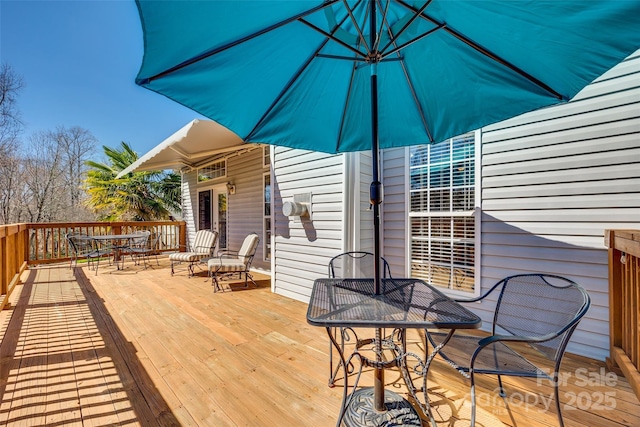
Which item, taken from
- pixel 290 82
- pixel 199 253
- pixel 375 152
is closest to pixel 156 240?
pixel 199 253

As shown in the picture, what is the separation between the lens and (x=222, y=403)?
1.78 m

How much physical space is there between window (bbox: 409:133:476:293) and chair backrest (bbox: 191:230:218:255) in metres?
4.35

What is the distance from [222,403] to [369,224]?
100 inches

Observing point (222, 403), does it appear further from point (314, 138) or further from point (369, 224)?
point (369, 224)

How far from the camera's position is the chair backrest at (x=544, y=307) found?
1.34 metres

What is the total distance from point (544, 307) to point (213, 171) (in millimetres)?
7520

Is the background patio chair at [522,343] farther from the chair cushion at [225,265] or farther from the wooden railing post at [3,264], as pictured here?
the wooden railing post at [3,264]

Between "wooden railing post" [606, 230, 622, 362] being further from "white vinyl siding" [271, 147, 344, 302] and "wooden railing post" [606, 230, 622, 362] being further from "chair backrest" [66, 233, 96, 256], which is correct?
"chair backrest" [66, 233, 96, 256]

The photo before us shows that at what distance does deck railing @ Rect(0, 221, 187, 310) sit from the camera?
11.8 ft

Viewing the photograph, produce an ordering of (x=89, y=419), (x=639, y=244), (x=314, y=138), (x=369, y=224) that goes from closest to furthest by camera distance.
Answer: (x=639, y=244) → (x=89, y=419) → (x=314, y=138) → (x=369, y=224)

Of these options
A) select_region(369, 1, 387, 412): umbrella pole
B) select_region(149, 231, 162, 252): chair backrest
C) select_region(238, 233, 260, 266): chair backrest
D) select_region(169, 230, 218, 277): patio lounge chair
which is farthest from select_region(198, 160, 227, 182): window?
select_region(369, 1, 387, 412): umbrella pole

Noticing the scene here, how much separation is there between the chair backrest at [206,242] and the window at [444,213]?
14.3 ft

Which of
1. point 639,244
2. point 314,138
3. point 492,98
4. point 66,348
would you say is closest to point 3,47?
point 66,348

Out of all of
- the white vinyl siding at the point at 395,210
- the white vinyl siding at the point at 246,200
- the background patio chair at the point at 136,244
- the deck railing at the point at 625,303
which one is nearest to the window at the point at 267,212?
the white vinyl siding at the point at 246,200
